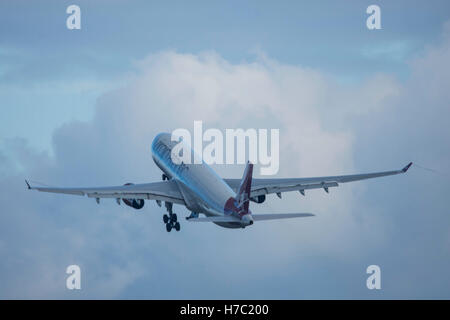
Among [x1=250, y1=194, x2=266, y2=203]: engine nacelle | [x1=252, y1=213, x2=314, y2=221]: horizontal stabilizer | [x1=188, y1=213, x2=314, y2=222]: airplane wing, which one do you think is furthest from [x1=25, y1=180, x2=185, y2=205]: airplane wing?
[x1=252, y1=213, x2=314, y2=221]: horizontal stabilizer

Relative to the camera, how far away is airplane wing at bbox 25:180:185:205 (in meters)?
92.0

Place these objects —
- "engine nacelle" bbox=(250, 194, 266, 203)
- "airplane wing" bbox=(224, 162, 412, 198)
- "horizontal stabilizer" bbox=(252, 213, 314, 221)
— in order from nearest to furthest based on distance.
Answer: "horizontal stabilizer" bbox=(252, 213, 314, 221)
"airplane wing" bbox=(224, 162, 412, 198)
"engine nacelle" bbox=(250, 194, 266, 203)

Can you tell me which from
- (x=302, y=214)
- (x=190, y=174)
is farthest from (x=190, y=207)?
(x=302, y=214)

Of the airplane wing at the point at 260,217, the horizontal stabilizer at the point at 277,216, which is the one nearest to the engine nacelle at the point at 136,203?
the airplane wing at the point at 260,217

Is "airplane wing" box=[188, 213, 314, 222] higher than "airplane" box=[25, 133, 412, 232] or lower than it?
lower

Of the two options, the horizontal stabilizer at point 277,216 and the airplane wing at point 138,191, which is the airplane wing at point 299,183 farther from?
the horizontal stabilizer at point 277,216

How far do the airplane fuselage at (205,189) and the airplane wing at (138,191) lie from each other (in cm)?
103

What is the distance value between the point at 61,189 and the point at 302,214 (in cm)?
2269

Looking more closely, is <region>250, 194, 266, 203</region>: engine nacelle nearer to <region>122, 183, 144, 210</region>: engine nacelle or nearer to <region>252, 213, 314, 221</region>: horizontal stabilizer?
<region>122, 183, 144, 210</region>: engine nacelle

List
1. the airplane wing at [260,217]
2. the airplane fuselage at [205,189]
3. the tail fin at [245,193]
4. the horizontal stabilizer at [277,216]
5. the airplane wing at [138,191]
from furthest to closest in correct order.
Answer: the airplane wing at [138,191]
the airplane fuselage at [205,189]
the tail fin at [245,193]
the airplane wing at [260,217]
the horizontal stabilizer at [277,216]

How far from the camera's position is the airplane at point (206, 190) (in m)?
86.8

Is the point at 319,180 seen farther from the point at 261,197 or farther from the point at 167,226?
the point at 167,226

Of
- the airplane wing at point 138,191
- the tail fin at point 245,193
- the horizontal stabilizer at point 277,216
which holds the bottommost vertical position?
the horizontal stabilizer at point 277,216

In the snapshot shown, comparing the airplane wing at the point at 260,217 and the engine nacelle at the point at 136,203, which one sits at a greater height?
the engine nacelle at the point at 136,203
